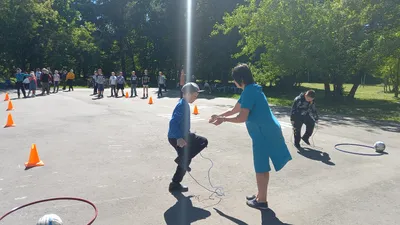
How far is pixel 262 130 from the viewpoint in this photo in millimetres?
4754

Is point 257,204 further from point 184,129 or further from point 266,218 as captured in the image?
point 184,129

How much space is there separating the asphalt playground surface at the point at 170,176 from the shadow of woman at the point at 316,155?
3 centimetres

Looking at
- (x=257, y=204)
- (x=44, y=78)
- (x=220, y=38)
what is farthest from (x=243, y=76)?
(x=220, y=38)

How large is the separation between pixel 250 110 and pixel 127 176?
2893 mm

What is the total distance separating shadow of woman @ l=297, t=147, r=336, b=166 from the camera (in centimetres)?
771

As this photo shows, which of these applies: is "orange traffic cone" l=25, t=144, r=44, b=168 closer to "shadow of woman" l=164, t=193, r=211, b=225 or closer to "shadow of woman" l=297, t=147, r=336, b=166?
"shadow of woman" l=164, t=193, r=211, b=225

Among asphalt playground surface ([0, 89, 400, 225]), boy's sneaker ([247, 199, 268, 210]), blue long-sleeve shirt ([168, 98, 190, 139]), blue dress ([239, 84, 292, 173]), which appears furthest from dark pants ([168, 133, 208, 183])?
boy's sneaker ([247, 199, 268, 210])

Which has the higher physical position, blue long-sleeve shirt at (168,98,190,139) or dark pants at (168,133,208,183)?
blue long-sleeve shirt at (168,98,190,139)

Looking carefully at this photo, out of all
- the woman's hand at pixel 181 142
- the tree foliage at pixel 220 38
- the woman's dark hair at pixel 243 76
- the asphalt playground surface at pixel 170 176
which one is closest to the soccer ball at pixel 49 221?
Result: the asphalt playground surface at pixel 170 176

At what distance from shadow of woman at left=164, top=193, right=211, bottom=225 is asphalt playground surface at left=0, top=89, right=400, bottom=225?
0.01m

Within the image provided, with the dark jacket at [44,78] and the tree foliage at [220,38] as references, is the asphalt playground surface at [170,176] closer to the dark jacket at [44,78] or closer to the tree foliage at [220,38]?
the tree foliage at [220,38]

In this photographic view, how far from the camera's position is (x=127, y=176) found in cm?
639

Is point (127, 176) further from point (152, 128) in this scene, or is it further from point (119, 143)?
point (152, 128)

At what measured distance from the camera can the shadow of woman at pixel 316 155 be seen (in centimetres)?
771
